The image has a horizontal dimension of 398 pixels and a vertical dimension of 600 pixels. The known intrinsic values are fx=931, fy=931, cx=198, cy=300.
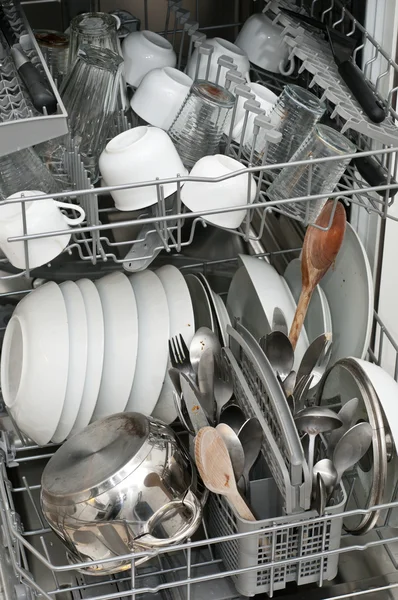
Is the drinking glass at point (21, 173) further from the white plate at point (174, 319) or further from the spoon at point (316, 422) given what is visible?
the spoon at point (316, 422)

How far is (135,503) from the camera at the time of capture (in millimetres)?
974

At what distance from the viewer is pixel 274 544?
3.18ft

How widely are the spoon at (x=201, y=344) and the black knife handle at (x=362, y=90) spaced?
335 millimetres

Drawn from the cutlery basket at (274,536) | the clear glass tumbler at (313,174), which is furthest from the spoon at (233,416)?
the clear glass tumbler at (313,174)

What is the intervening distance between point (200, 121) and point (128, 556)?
0.49 meters

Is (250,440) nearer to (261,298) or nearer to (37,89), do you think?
(261,298)

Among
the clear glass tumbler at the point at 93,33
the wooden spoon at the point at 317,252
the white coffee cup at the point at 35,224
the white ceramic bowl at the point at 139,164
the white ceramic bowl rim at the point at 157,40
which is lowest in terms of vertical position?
the wooden spoon at the point at 317,252

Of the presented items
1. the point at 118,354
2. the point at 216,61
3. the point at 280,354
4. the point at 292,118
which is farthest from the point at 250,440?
the point at 216,61

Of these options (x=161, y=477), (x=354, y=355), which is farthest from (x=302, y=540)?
(x=354, y=355)

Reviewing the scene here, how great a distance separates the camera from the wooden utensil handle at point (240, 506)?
982 mm

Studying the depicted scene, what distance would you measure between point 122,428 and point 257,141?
0.38 metres

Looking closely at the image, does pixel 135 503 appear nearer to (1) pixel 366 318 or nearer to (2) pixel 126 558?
(2) pixel 126 558

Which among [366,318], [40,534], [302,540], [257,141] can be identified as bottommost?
[40,534]

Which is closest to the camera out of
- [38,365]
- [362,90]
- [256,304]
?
[362,90]
